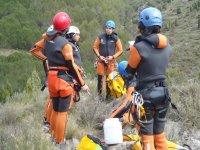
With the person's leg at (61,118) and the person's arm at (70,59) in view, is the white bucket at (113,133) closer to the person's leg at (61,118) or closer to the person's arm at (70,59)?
the person's leg at (61,118)

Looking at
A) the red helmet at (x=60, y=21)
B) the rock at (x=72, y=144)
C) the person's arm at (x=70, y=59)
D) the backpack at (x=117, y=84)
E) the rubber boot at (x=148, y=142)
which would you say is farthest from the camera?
the backpack at (x=117, y=84)

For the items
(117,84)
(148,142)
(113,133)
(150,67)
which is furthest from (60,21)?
(117,84)

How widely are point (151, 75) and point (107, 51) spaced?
178 inches

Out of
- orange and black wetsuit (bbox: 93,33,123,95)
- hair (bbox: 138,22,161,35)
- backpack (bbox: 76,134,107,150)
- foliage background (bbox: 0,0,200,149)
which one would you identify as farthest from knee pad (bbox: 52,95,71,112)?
orange and black wetsuit (bbox: 93,33,123,95)

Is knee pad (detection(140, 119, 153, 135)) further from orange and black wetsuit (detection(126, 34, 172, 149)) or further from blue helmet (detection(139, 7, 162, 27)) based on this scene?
blue helmet (detection(139, 7, 162, 27))

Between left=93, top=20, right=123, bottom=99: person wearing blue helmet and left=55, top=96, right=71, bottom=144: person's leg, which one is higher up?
left=93, top=20, right=123, bottom=99: person wearing blue helmet

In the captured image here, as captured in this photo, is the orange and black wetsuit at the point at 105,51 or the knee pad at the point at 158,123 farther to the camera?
the orange and black wetsuit at the point at 105,51

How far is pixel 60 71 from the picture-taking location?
5.86 metres

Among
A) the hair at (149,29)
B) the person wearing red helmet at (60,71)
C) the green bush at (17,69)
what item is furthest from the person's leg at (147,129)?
the green bush at (17,69)

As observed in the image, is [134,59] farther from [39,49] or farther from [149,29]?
[39,49]

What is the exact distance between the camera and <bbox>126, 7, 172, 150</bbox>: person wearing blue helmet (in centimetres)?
472

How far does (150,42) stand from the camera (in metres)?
4.70

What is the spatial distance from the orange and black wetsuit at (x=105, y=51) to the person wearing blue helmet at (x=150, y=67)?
13.5 ft

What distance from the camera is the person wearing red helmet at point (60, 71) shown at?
226 inches
